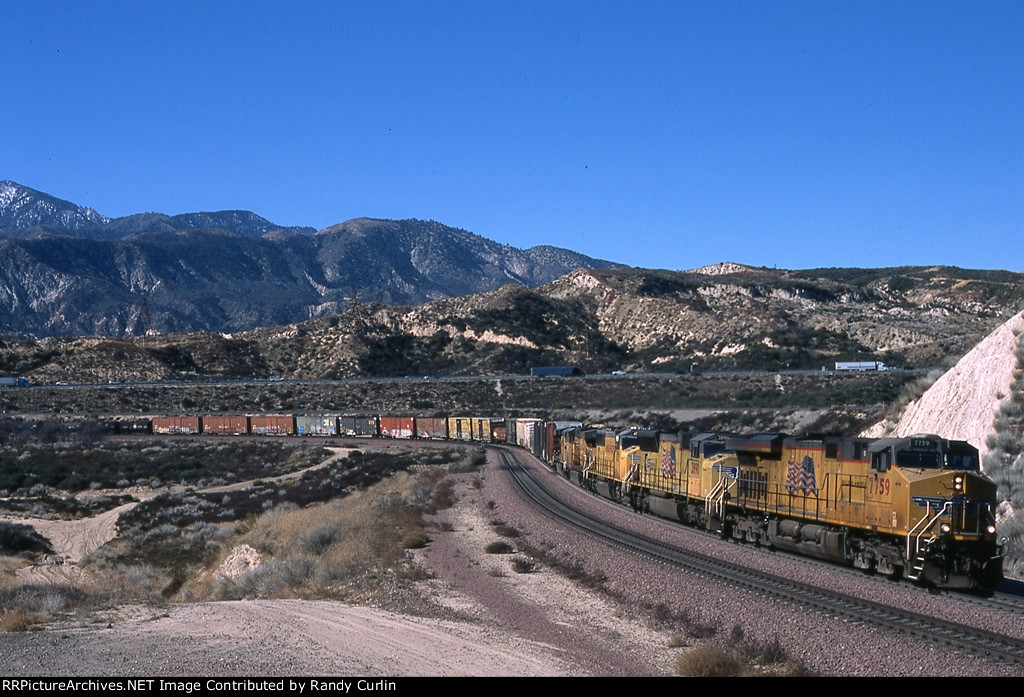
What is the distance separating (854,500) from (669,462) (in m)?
12.6

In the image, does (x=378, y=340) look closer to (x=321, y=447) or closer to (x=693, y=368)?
(x=693, y=368)

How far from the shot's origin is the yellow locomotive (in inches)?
752

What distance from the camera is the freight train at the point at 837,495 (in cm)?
1911

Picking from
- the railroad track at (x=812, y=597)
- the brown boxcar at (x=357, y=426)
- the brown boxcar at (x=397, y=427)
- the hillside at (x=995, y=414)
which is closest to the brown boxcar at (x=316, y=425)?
the brown boxcar at (x=357, y=426)

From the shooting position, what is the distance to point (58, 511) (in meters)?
50.8

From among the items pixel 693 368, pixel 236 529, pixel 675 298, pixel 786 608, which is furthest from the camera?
pixel 675 298

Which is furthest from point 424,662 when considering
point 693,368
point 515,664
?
point 693,368

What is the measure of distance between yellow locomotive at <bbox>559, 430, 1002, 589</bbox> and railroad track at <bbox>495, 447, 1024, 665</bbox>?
1.78 m

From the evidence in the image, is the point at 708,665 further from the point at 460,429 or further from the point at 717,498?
the point at 460,429

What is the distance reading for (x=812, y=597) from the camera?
1927 centimetres

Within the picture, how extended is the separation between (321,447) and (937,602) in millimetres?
74864

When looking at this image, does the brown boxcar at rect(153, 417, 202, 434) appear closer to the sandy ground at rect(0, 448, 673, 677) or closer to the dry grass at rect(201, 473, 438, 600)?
the dry grass at rect(201, 473, 438, 600)

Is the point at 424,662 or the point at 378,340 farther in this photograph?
the point at 378,340

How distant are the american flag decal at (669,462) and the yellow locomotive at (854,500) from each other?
5.0 inches
